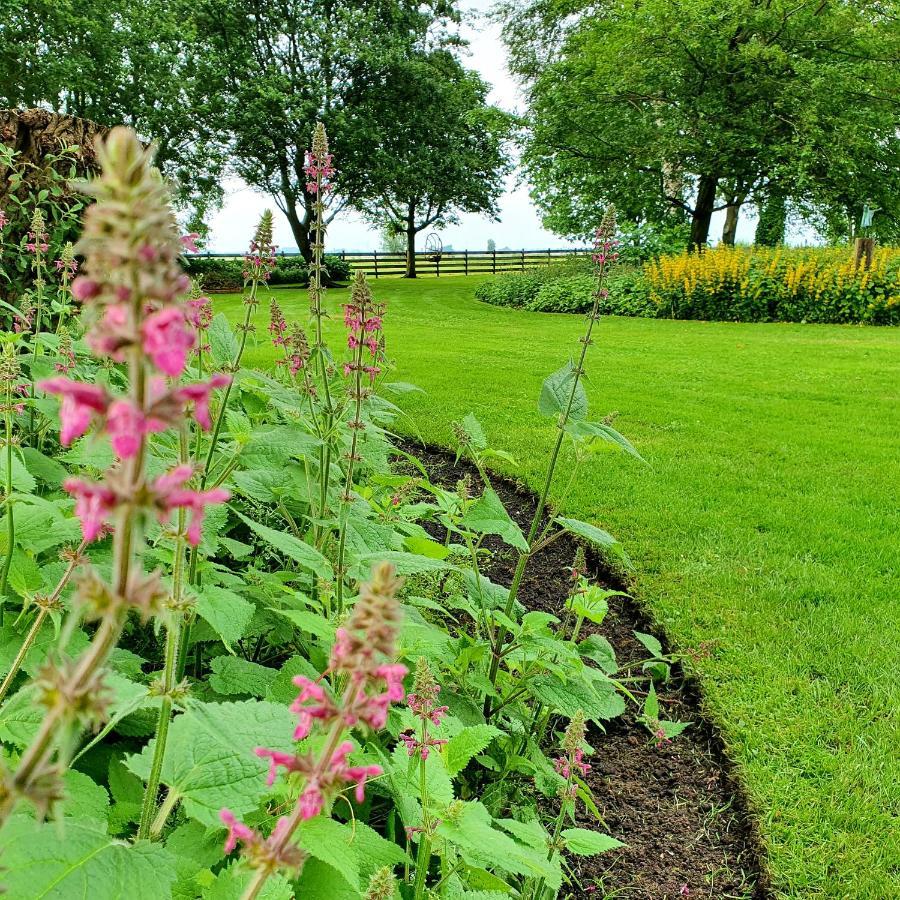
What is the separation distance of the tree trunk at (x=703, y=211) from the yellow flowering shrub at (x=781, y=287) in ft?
20.5

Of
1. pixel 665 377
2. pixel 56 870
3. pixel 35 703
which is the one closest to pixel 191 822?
pixel 56 870

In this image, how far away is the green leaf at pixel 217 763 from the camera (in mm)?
1204

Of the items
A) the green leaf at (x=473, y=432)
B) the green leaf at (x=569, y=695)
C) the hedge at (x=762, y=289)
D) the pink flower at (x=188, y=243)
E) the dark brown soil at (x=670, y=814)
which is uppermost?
the hedge at (x=762, y=289)

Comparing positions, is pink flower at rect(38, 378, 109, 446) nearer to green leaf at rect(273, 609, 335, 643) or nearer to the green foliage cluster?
green leaf at rect(273, 609, 335, 643)

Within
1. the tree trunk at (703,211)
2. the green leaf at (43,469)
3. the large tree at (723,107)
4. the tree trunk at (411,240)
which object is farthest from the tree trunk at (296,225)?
the green leaf at (43,469)

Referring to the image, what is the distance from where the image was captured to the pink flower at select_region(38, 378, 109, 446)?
0.49m

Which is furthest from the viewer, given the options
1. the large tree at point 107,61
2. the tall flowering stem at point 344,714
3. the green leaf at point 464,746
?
the large tree at point 107,61

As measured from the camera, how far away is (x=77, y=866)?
39.4 inches

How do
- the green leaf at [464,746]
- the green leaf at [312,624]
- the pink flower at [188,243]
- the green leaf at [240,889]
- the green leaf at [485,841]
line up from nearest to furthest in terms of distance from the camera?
the pink flower at [188,243] < the green leaf at [240,889] < the green leaf at [485,841] < the green leaf at [312,624] < the green leaf at [464,746]

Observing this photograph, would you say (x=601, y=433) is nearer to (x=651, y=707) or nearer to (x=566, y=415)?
(x=566, y=415)

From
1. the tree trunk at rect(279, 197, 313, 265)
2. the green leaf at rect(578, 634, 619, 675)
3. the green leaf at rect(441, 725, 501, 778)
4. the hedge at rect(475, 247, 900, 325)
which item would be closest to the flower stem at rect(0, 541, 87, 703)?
the green leaf at rect(441, 725, 501, 778)

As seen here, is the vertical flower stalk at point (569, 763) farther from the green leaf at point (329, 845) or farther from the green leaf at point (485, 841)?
the green leaf at point (329, 845)

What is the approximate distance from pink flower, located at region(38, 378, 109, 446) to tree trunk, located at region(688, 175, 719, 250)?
24.9 metres

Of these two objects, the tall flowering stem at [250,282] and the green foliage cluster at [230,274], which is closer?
the tall flowering stem at [250,282]
